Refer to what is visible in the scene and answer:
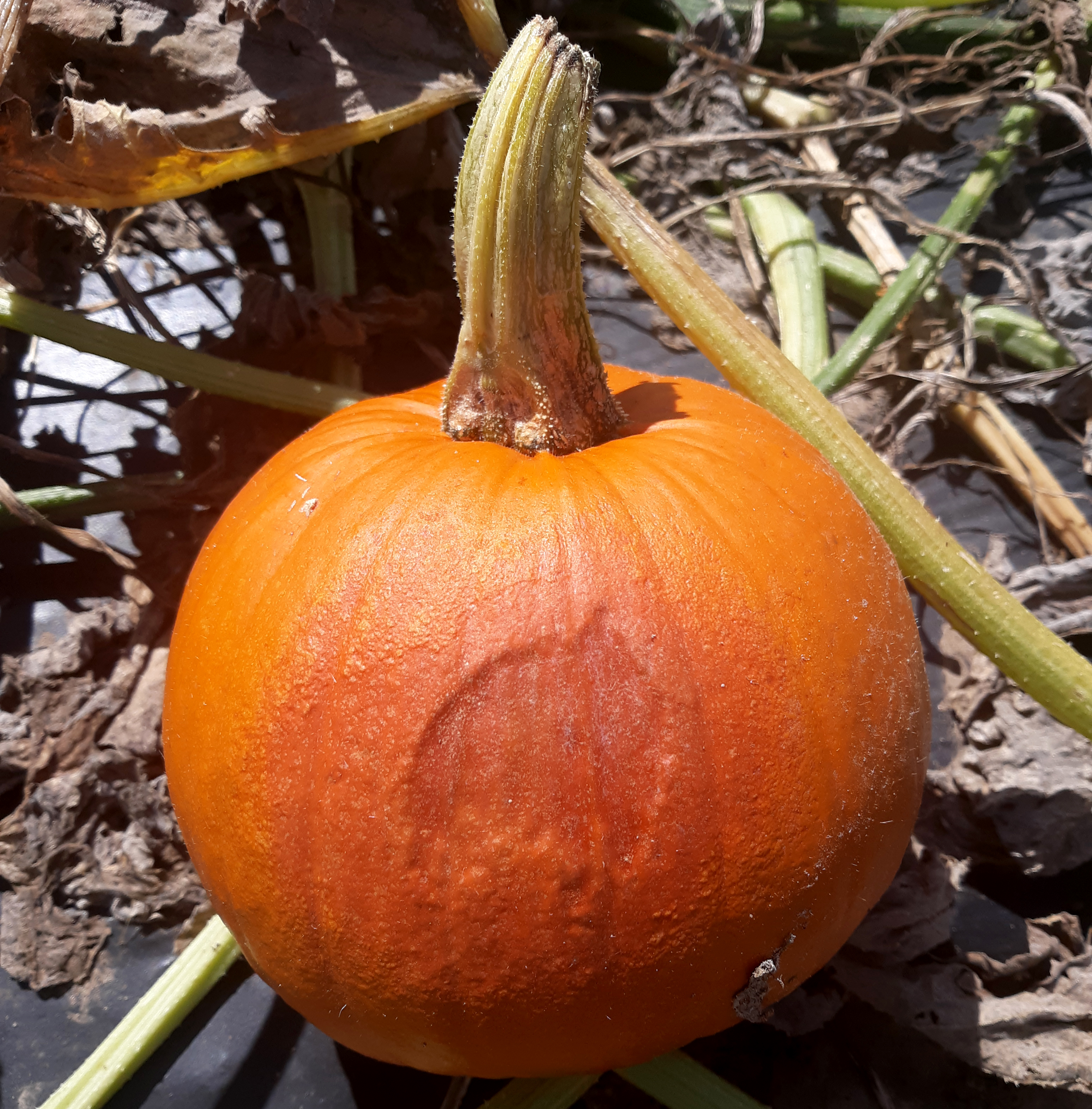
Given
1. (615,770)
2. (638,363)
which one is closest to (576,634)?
(615,770)

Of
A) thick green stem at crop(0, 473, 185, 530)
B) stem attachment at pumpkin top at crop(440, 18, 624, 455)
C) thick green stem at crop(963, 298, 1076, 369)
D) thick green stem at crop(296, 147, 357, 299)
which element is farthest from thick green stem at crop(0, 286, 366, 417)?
thick green stem at crop(963, 298, 1076, 369)

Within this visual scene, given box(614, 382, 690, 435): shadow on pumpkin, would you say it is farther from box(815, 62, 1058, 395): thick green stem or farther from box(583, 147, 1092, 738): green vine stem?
box(815, 62, 1058, 395): thick green stem

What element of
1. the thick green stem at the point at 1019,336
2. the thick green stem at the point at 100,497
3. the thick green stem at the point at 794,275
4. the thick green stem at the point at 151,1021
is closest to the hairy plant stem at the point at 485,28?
the thick green stem at the point at 794,275

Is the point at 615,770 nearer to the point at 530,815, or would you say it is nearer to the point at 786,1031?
the point at 530,815

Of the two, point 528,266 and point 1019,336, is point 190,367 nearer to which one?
point 528,266

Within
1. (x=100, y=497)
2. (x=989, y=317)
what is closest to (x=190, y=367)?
(x=100, y=497)

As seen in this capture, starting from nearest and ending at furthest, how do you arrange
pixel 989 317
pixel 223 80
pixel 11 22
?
1. pixel 11 22
2. pixel 223 80
3. pixel 989 317
